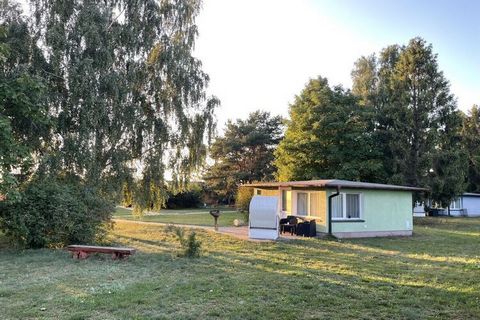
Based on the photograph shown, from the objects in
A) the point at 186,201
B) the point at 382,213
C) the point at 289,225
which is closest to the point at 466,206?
the point at 382,213

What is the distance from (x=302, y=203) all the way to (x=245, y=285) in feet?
36.5

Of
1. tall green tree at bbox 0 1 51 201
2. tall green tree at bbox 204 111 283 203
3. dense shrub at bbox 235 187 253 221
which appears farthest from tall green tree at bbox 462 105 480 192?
tall green tree at bbox 0 1 51 201

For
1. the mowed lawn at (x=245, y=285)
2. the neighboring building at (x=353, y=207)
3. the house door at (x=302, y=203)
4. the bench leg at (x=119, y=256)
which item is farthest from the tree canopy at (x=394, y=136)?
the bench leg at (x=119, y=256)

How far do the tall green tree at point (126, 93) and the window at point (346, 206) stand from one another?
6.38 metres

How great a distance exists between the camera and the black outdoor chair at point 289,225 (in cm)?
1669

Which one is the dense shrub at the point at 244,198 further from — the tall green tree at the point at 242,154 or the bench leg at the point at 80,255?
the tall green tree at the point at 242,154

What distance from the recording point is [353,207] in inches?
666

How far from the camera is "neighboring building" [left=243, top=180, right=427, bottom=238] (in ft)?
53.3

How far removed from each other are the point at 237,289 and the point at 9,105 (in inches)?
366

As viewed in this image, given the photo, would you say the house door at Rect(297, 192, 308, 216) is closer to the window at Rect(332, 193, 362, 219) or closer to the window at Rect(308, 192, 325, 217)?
the window at Rect(308, 192, 325, 217)

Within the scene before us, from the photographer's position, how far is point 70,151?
14148 mm

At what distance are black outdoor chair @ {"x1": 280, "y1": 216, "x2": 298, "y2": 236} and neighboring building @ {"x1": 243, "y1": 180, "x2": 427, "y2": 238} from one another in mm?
695

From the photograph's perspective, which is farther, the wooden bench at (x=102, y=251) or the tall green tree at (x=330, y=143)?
the tall green tree at (x=330, y=143)

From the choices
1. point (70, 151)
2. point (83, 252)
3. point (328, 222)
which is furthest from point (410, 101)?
point (83, 252)
